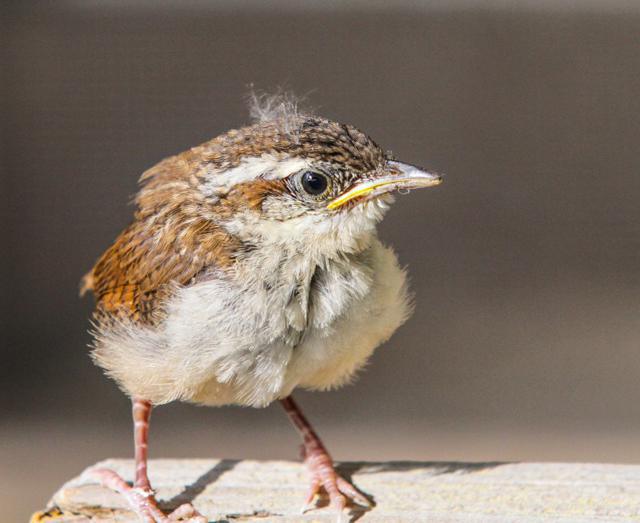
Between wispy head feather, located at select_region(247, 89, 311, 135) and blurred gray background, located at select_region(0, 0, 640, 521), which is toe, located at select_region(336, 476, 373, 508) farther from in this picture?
blurred gray background, located at select_region(0, 0, 640, 521)

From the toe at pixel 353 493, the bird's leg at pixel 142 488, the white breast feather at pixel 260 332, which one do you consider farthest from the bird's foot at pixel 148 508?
the toe at pixel 353 493

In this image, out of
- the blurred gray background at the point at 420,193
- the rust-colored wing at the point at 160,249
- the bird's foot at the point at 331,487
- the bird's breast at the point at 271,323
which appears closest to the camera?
the bird's breast at the point at 271,323

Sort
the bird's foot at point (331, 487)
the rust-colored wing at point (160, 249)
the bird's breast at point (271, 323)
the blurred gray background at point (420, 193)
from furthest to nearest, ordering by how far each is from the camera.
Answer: the blurred gray background at point (420, 193) < the bird's foot at point (331, 487) < the rust-colored wing at point (160, 249) < the bird's breast at point (271, 323)

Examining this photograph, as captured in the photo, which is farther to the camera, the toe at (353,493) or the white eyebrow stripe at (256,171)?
the toe at (353,493)

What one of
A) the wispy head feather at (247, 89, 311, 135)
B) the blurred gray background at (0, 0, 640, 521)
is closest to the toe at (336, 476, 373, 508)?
the wispy head feather at (247, 89, 311, 135)

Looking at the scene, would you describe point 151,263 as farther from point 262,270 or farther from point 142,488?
point 142,488

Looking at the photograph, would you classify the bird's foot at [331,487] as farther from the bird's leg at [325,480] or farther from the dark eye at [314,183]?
the dark eye at [314,183]

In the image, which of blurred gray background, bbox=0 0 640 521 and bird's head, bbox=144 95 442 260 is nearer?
bird's head, bbox=144 95 442 260

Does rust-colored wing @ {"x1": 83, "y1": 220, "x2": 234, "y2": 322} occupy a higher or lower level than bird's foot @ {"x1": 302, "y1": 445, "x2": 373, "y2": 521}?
higher
